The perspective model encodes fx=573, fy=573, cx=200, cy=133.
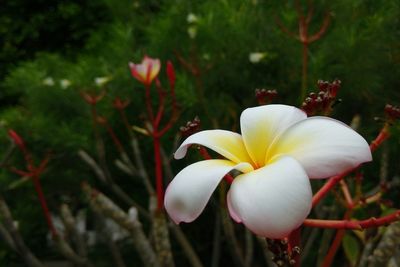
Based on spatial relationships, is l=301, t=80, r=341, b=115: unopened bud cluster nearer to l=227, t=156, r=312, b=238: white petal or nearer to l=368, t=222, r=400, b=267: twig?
l=227, t=156, r=312, b=238: white petal

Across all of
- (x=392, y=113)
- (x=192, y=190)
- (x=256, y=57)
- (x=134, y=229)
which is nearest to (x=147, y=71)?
(x=134, y=229)

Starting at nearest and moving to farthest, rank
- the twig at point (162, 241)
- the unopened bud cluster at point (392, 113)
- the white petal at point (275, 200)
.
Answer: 1. the white petal at point (275, 200)
2. the unopened bud cluster at point (392, 113)
3. the twig at point (162, 241)

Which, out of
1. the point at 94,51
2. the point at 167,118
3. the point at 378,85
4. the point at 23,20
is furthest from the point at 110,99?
the point at 23,20

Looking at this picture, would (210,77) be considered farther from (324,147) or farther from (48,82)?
(324,147)

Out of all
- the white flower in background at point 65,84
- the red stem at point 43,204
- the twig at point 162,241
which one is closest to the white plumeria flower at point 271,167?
the twig at point 162,241

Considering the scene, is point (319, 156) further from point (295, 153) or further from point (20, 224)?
point (20, 224)

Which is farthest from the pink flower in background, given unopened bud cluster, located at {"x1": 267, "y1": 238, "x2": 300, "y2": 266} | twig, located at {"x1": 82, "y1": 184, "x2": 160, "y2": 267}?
unopened bud cluster, located at {"x1": 267, "y1": 238, "x2": 300, "y2": 266}

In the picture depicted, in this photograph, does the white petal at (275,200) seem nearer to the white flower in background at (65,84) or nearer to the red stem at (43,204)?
the red stem at (43,204)
